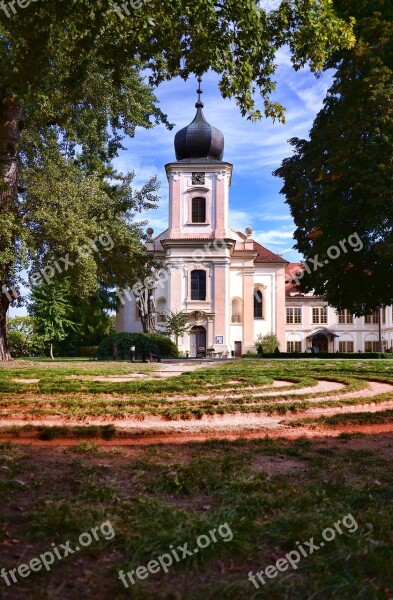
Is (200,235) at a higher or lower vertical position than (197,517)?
higher

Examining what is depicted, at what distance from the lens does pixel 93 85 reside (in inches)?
693

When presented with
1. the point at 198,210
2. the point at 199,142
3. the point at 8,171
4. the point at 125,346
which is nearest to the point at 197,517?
the point at 8,171

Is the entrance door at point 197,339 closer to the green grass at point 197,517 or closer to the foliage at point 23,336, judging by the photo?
the foliage at point 23,336

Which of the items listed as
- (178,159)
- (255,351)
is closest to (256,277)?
(255,351)

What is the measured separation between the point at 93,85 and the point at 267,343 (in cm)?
3227

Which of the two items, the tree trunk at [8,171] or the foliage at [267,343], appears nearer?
the tree trunk at [8,171]

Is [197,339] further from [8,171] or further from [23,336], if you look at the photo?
[8,171]

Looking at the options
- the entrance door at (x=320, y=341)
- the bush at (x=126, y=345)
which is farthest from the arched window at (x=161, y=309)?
the entrance door at (x=320, y=341)

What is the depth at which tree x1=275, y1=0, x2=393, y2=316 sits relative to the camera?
57.4 feet

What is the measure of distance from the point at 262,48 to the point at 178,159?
4280 centimetres

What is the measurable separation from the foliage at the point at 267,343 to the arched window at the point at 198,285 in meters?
6.38

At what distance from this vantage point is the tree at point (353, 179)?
17484 mm

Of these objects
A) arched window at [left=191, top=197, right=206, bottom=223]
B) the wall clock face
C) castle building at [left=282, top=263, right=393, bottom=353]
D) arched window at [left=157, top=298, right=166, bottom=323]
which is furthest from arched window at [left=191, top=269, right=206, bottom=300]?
castle building at [left=282, top=263, right=393, bottom=353]

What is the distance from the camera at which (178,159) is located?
49.5 meters
